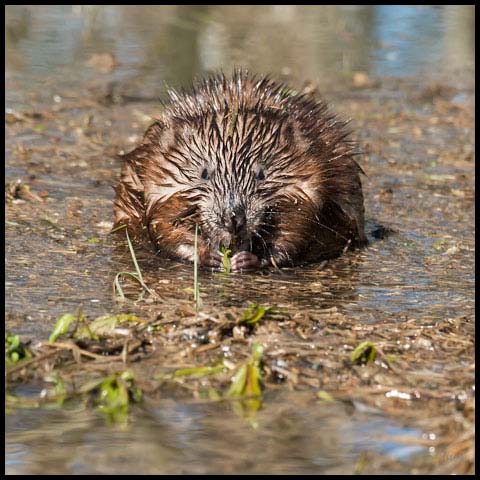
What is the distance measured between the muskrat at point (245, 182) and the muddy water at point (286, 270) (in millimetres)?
178

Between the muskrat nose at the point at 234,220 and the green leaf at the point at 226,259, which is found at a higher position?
the muskrat nose at the point at 234,220

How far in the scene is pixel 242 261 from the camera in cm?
699

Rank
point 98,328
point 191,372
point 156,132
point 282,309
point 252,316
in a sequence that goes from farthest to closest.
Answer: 1. point 156,132
2. point 282,309
3. point 252,316
4. point 98,328
5. point 191,372

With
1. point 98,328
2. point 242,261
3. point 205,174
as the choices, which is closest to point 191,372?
point 98,328

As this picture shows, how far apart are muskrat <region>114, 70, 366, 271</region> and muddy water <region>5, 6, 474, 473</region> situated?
18 cm

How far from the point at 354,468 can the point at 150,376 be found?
46.2 inches

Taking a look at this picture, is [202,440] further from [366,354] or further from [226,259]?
[226,259]

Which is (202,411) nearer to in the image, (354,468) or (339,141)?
(354,468)

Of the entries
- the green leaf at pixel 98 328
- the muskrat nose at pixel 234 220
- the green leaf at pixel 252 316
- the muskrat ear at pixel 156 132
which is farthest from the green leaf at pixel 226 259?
the green leaf at pixel 98 328

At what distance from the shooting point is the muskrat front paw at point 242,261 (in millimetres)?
6980

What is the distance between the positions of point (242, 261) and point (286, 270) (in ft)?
1.12

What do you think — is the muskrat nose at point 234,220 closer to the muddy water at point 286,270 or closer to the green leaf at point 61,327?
the muddy water at point 286,270

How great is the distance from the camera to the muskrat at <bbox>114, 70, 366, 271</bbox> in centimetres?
693

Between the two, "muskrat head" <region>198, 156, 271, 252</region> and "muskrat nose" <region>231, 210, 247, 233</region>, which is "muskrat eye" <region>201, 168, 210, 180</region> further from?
"muskrat nose" <region>231, 210, 247, 233</region>
